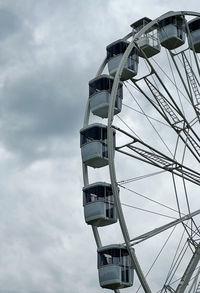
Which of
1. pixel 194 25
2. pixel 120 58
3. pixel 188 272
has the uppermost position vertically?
pixel 194 25

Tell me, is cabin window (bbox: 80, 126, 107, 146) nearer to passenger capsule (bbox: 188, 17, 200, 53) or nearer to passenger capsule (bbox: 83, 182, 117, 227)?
passenger capsule (bbox: 83, 182, 117, 227)

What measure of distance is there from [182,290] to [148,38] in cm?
990

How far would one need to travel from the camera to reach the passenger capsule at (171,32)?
29.0 metres

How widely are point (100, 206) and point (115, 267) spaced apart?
7.65ft

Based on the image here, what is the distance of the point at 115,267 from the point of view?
25094mm

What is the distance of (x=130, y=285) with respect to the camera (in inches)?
999

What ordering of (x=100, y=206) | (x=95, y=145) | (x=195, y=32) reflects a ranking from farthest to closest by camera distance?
(x=195, y=32) < (x=95, y=145) < (x=100, y=206)

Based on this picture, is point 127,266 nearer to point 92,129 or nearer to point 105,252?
point 105,252

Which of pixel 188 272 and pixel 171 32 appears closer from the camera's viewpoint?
pixel 188 272

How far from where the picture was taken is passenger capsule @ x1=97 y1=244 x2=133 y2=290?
24.9m

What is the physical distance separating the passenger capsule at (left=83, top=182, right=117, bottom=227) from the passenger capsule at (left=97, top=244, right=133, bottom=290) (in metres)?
1.28

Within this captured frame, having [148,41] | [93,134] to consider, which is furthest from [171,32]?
[93,134]

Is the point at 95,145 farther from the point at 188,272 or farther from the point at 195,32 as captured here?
the point at 195,32

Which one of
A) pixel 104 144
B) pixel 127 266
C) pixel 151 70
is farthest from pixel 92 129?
pixel 127 266
